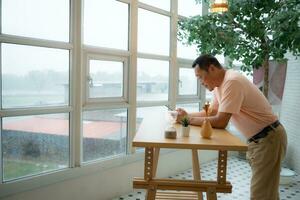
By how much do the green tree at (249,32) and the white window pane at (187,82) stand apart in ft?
1.97

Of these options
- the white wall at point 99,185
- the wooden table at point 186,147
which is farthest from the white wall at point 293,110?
the wooden table at point 186,147

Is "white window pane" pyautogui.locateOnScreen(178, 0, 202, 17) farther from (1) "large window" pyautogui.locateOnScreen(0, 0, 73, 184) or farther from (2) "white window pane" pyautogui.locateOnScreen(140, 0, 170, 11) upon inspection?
(1) "large window" pyautogui.locateOnScreen(0, 0, 73, 184)

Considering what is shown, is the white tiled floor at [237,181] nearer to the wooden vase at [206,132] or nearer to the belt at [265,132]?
the belt at [265,132]

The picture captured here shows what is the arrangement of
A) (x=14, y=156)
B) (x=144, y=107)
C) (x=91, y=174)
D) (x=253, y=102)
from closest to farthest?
(x=253, y=102)
(x=14, y=156)
(x=91, y=174)
(x=144, y=107)

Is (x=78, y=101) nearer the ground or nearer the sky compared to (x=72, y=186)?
nearer the sky

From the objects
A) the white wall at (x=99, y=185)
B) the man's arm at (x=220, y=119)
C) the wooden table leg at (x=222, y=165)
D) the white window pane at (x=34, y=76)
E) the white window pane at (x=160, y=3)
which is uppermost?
the white window pane at (x=160, y=3)

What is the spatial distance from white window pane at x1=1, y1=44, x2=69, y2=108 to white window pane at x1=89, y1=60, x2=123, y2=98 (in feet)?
1.03

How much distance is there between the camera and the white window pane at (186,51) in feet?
14.2

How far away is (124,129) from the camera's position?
354 cm

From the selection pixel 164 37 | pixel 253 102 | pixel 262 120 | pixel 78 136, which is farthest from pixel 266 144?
pixel 164 37

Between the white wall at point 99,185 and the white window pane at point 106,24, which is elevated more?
the white window pane at point 106,24

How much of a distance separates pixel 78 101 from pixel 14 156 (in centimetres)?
70

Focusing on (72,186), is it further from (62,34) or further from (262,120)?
(262,120)

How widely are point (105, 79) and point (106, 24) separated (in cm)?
55
